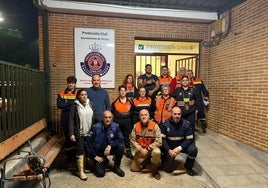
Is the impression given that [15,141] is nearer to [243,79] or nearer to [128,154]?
[128,154]

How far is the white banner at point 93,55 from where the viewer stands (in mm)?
6219

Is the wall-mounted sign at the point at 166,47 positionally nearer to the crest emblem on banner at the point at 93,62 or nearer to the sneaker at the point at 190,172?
the crest emblem on banner at the point at 93,62

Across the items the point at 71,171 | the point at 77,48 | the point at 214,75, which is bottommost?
the point at 71,171

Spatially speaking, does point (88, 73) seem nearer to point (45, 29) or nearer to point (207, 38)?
point (45, 29)

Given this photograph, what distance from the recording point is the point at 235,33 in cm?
562

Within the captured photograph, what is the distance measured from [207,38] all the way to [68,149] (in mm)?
5324

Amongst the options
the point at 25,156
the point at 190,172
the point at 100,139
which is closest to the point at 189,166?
the point at 190,172

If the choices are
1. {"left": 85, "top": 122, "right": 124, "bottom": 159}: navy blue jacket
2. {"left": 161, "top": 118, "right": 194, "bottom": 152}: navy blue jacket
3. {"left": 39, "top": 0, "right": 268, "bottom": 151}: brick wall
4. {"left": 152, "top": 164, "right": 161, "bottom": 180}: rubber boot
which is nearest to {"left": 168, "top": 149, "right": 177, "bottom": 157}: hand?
{"left": 161, "top": 118, "right": 194, "bottom": 152}: navy blue jacket

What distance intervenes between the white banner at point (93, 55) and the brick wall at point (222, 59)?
15 centimetres

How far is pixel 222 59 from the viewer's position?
6207 mm

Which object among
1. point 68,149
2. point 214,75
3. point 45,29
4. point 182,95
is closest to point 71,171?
point 68,149

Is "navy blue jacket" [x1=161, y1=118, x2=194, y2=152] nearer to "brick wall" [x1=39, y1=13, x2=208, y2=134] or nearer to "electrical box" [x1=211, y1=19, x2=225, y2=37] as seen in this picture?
"brick wall" [x1=39, y1=13, x2=208, y2=134]

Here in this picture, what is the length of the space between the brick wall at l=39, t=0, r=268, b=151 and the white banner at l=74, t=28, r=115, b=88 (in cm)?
15

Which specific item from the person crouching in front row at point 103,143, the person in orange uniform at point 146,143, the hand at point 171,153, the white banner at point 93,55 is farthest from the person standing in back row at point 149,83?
the hand at point 171,153
